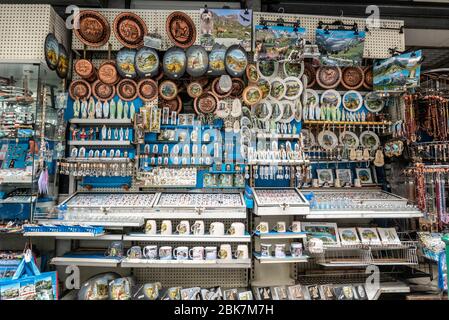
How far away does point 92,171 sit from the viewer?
131 inches

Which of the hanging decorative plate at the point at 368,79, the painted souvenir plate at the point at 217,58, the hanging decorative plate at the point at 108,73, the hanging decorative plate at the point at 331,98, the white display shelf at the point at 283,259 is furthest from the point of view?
the hanging decorative plate at the point at 368,79

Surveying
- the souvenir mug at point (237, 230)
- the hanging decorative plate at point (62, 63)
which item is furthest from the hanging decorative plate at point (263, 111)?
the hanging decorative plate at point (62, 63)

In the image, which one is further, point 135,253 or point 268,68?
point 268,68

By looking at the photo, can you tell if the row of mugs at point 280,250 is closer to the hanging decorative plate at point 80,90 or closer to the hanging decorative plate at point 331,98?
the hanging decorative plate at point 331,98

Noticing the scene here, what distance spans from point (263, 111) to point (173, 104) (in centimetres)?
105

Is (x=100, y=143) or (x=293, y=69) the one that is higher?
(x=293, y=69)

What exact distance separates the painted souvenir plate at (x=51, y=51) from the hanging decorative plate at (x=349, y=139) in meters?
3.30

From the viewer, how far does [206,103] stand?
3559 mm

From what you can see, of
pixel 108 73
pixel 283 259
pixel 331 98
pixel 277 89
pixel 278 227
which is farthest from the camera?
pixel 331 98

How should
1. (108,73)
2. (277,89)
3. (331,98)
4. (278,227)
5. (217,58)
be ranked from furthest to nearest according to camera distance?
(331,98) → (277,89) → (108,73) → (217,58) → (278,227)

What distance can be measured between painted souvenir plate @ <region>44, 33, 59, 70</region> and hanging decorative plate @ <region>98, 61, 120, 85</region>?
0.45 m

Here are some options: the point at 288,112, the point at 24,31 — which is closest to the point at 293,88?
the point at 288,112

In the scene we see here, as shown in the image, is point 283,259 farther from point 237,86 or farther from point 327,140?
point 237,86

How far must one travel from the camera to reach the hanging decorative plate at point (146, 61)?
3.46 metres
